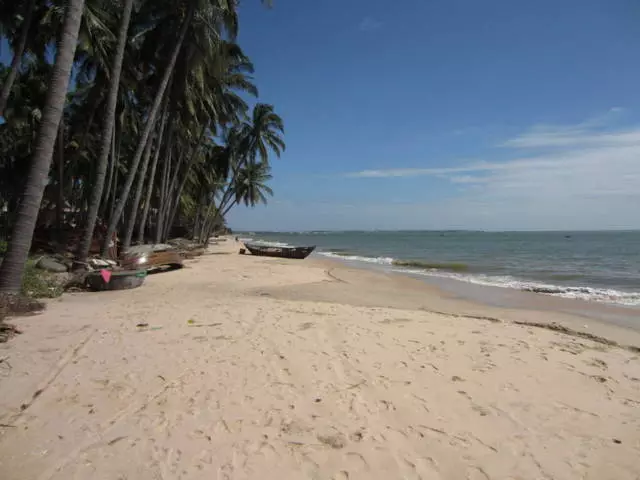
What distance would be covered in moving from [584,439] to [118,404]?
405cm

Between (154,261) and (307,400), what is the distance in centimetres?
1125

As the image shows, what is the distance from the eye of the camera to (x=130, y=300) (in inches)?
316

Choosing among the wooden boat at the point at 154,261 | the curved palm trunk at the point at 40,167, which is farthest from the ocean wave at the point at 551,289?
the curved palm trunk at the point at 40,167

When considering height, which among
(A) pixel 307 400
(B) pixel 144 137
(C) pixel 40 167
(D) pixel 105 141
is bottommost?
(A) pixel 307 400

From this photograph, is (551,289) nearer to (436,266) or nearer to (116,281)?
(436,266)

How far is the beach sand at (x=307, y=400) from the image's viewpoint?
2.66 metres

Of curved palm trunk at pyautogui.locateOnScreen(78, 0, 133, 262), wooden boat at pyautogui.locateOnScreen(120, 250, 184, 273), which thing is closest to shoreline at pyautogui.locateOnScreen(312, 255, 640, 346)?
wooden boat at pyautogui.locateOnScreen(120, 250, 184, 273)

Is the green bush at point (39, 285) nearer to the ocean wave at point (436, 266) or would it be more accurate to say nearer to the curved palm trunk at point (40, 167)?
the curved palm trunk at point (40, 167)

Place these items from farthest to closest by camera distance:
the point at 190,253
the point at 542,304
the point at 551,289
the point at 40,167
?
the point at 190,253 → the point at 551,289 → the point at 542,304 → the point at 40,167

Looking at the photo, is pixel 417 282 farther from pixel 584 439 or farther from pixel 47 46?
pixel 47 46

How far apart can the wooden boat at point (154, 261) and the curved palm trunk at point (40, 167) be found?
4675 millimetres

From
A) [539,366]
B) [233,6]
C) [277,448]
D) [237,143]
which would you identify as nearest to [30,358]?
[277,448]

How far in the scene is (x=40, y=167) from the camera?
6863 mm

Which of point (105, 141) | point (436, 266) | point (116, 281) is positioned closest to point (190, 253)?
point (105, 141)
